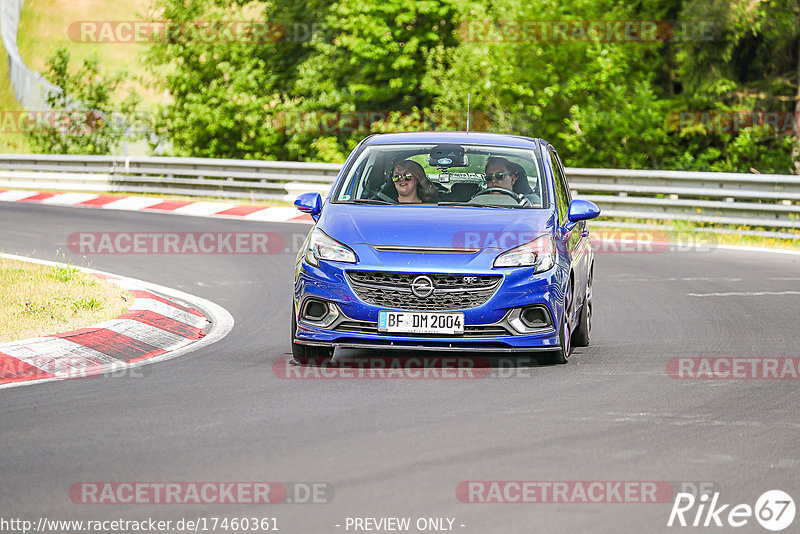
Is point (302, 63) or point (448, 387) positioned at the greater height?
point (302, 63)

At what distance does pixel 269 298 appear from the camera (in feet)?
42.7

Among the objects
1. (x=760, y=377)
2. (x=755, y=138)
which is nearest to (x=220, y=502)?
(x=760, y=377)

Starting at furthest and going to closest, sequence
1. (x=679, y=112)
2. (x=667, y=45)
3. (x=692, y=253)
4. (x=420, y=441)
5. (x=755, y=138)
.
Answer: (x=667, y=45) < (x=679, y=112) < (x=755, y=138) < (x=692, y=253) < (x=420, y=441)

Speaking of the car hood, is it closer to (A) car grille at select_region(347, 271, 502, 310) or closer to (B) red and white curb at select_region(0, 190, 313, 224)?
(A) car grille at select_region(347, 271, 502, 310)

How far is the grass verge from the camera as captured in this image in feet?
32.8

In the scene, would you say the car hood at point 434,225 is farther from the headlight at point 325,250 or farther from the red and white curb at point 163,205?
the red and white curb at point 163,205

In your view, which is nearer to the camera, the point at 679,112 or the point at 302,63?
the point at 679,112

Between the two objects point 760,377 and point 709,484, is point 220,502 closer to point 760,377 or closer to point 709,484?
point 709,484

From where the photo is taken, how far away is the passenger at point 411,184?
9930mm

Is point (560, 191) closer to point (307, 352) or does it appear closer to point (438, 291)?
point (438, 291)

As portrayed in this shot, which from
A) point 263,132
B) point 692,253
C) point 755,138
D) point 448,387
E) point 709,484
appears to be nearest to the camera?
point 709,484

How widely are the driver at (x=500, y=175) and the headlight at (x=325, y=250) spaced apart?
151 cm

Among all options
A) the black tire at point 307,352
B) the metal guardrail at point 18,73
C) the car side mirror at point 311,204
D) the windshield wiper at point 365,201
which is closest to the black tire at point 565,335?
the windshield wiper at point 365,201

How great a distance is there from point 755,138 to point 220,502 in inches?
985
